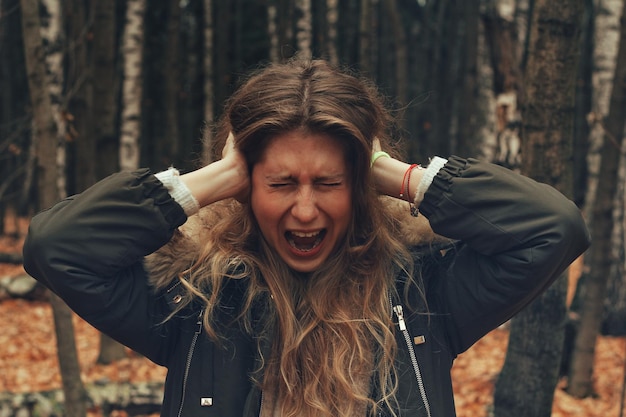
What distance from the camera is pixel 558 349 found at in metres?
3.81

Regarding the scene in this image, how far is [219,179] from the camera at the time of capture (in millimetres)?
2545

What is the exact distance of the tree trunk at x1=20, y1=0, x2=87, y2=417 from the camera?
4.54 meters

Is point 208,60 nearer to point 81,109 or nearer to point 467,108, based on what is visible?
point 467,108

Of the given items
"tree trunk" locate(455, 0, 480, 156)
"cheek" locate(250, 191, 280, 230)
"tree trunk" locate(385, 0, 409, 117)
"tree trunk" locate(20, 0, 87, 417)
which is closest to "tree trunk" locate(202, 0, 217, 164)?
"tree trunk" locate(385, 0, 409, 117)

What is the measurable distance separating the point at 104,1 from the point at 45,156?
3.08m

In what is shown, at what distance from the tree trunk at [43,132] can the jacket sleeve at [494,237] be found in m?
2.78

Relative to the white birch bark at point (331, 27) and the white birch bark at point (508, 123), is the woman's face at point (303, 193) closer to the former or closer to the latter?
the white birch bark at point (508, 123)

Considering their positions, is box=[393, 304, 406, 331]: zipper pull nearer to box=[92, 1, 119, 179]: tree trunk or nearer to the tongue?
the tongue

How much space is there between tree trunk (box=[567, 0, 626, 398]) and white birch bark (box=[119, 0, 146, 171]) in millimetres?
4596

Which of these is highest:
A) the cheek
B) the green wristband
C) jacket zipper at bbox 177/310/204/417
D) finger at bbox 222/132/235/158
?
finger at bbox 222/132/235/158

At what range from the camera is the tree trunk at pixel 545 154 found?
3.60 meters

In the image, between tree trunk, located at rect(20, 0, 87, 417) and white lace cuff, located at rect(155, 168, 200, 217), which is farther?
tree trunk, located at rect(20, 0, 87, 417)

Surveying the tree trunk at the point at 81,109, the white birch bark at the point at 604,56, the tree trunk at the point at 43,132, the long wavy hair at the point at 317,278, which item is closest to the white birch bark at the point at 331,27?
the white birch bark at the point at 604,56

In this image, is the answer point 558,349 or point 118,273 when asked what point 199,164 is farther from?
point 558,349
